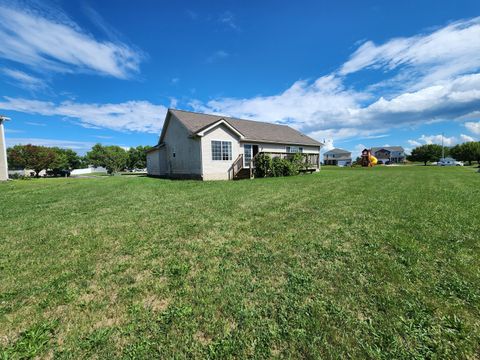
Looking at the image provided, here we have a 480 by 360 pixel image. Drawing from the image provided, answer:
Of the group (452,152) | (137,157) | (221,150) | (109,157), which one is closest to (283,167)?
A: (221,150)

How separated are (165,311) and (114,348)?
54 centimetres

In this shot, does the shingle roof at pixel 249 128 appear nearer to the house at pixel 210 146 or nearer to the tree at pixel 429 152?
the house at pixel 210 146

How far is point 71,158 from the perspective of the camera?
7006 cm

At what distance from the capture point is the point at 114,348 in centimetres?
194

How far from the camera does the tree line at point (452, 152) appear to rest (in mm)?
65125

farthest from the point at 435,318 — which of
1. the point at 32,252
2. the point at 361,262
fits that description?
the point at 32,252

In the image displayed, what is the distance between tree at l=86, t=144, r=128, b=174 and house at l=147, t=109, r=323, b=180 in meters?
43.0

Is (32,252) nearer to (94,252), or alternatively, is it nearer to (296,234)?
(94,252)

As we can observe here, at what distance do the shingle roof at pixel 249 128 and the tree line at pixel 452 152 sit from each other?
231 ft

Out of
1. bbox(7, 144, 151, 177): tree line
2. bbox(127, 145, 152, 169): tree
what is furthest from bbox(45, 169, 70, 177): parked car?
bbox(127, 145, 152, 169): tree

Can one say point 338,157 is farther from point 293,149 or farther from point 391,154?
point 293,149

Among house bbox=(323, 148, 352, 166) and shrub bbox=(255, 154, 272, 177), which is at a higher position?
house bbox=(323, 148, 352, 166)

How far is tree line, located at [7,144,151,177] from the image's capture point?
35.0 meters

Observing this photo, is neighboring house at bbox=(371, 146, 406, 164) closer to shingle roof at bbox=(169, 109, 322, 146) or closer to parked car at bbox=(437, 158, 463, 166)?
parked car at bbox=(437, 158, 463, 166)
